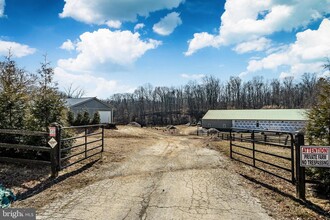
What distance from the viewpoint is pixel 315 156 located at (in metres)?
4.86

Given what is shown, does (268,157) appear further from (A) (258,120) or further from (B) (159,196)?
(A) (258,120)

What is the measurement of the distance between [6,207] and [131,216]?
265 cm

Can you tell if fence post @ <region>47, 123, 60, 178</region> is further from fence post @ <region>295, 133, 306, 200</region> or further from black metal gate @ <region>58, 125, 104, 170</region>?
fence post @ <region>295, 133, 306, 200</region>

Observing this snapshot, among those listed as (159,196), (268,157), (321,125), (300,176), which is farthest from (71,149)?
(321,125)

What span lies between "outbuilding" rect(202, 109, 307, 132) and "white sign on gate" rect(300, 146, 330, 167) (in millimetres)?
40142

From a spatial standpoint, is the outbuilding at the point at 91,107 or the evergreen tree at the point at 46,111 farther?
the outbuilding at the point at 91,107

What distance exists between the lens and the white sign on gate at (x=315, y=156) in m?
4.77

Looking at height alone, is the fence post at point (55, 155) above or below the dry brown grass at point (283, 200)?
above

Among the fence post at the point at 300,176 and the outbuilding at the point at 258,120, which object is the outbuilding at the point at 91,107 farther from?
the fence post at the point at 300,176

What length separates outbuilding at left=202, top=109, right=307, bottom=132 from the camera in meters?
43.6

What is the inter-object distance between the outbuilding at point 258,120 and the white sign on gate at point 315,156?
40142 millimetres

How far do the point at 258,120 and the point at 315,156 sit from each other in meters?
44.7

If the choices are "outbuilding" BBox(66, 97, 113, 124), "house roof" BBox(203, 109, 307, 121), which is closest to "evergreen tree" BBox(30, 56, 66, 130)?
"outbuilding" BBox(66, 97, 113, 124)

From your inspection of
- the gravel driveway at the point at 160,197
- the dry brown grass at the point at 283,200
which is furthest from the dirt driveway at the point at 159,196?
the dry brown grass at the point at 283,200
